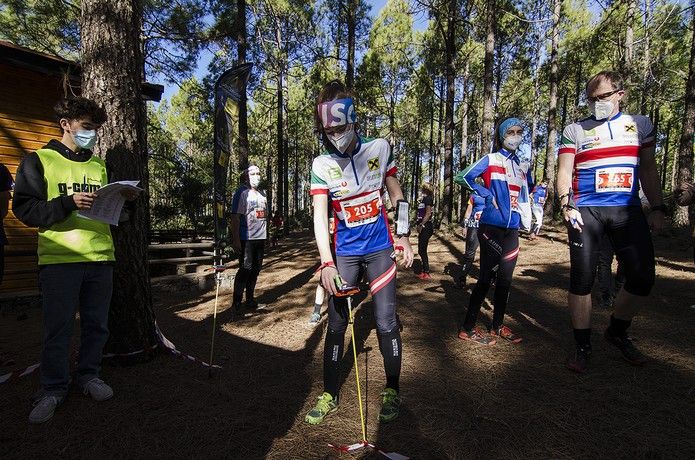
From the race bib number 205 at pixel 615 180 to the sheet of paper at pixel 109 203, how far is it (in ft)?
13.2

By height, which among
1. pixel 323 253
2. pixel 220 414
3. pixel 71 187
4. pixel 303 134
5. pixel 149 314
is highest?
pixel 303 134

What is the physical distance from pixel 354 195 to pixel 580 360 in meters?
2.63

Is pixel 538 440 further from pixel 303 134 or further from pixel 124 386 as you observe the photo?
pixel 303 134

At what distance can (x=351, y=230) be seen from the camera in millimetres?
Result: 2803

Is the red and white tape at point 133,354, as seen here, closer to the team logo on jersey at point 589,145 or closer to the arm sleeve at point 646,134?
the team logo on jersey at point 589,145

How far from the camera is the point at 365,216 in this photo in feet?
9.18

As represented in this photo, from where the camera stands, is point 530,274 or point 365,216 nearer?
point 365,216

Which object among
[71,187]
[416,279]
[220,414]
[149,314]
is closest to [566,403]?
[220,414]

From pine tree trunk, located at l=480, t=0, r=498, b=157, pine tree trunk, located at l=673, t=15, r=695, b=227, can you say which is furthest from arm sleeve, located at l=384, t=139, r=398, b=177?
pine tree trunk, located at l=673, t=15, r=695, b=227

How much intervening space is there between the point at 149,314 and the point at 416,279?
5.67 metres

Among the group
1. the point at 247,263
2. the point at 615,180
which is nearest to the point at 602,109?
the point at 615,180

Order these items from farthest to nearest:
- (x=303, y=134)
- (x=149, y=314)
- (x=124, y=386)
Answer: (x=303, y=134)
(x=149, y=314)
(x=124, y=386)

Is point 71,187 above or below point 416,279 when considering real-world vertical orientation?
above

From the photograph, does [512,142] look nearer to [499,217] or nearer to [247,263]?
[499,217]
